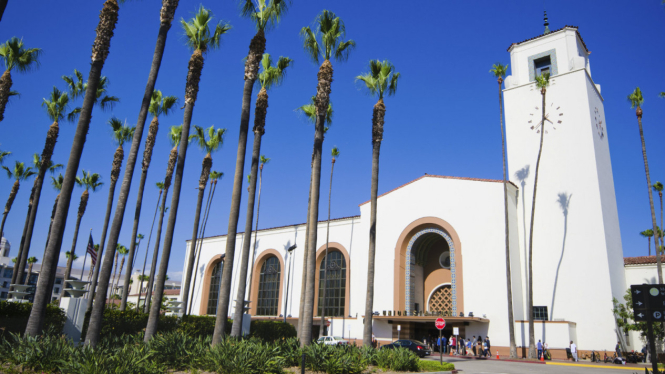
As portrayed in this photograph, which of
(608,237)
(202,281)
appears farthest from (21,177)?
(608,237)

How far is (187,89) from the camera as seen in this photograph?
18641 millimetres

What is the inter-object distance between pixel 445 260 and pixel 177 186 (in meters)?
23.7

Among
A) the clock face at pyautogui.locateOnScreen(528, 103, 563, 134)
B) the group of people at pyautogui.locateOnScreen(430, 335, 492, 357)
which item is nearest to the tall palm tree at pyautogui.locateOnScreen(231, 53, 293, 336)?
the group of people at pyautogui.locateOnScreen(430, 335, 492, 357)

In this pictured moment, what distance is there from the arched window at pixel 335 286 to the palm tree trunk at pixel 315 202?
19.7 metres

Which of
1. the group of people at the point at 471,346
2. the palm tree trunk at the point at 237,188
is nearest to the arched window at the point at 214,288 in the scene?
the group of people at the point at 471,346

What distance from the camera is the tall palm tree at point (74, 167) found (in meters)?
12.0

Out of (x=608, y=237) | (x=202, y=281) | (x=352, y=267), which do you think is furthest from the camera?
(x=202, y=281)

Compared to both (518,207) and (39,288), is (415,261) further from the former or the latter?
(39,288)

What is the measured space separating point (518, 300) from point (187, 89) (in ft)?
81.0

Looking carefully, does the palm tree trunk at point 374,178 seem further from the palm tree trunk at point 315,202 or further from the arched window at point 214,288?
the arched window at point 214,288

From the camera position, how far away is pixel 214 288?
4628 cm

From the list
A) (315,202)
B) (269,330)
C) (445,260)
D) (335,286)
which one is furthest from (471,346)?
(315,202)

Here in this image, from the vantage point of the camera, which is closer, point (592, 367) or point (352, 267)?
point (592, 367)

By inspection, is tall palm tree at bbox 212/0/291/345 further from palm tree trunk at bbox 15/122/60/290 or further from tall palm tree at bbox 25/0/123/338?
palm tree trunk at bbox 15/122/60/290
